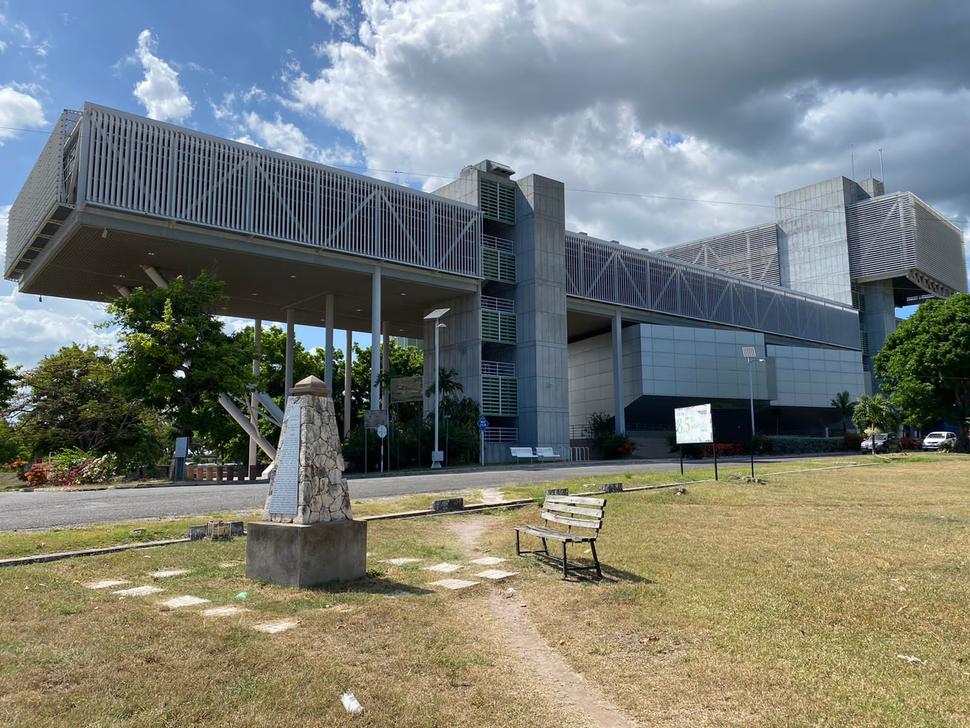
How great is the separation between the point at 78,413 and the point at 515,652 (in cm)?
3569

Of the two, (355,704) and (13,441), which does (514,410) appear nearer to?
(13,441)

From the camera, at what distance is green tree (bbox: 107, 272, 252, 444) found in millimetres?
29031

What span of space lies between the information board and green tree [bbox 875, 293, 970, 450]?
38257 mm

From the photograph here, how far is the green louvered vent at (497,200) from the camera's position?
4359cm

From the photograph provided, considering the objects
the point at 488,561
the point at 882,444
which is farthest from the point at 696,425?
the point at 882,444

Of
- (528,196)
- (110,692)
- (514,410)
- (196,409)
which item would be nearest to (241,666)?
(110,692)

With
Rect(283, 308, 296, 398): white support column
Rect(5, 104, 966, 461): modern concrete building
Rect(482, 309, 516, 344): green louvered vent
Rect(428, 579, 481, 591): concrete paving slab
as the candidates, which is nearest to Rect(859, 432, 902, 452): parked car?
Rect(5, 104, 966, 461): modern concrete building

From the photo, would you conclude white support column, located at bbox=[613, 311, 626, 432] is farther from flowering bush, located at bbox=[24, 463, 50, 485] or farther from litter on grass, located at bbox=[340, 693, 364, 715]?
litter on grass, located at bbox=[340, 693, 364, 715]

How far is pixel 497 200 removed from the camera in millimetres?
44219

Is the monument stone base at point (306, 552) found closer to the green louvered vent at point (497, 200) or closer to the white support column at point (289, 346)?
the green louvered vent at point (497, 200)

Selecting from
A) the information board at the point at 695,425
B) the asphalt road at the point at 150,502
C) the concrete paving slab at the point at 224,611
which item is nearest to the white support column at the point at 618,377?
the asphalt road at the point at 150,502

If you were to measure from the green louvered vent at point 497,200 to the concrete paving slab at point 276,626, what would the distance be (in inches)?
1520

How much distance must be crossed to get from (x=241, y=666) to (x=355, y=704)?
1171mm

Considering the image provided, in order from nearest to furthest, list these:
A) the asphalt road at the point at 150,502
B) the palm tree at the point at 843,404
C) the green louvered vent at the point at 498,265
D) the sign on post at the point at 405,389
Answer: the asphalt road at the point at 150,502, the sign on post at the point at 405,389, the green louvered vent at the point at 498,265, the palm tree at the point at 843,404
